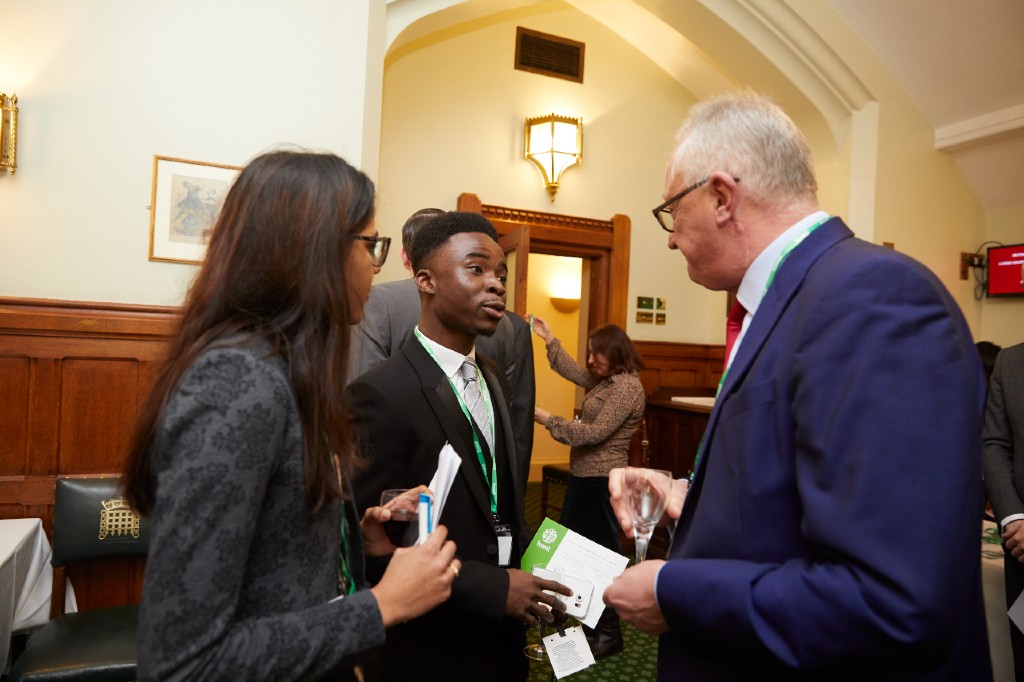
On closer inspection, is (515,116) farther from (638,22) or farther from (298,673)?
(298,673)

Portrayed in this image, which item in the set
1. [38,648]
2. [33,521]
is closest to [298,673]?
[38,648]

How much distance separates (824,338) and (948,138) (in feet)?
20.2

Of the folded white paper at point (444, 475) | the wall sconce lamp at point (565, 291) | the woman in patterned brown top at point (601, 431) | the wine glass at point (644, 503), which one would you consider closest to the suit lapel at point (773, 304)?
the wine glass at point (644, 503)

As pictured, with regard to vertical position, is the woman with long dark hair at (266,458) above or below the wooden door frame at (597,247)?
below

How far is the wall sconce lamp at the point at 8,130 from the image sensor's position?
10.1 feet

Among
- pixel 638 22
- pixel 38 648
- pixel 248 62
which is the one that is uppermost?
pixel 638 22

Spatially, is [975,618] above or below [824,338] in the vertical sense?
below

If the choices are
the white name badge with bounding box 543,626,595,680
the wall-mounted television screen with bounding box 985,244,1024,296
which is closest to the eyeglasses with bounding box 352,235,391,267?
the white name badge with bounding box 543,626,595,680

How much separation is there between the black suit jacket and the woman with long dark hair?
35 cm

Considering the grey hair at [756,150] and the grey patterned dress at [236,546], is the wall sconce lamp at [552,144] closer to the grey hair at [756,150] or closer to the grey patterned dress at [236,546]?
the grey hair at [756,150]

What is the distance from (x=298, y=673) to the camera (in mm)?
898

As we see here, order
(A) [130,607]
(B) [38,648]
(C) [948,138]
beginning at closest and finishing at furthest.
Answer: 1. (B) [38,648]
2. (A) [130,607]
3. (C) [948,138]

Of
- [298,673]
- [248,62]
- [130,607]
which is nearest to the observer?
[298,673]

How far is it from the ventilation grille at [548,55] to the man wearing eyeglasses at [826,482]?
5.42 meters
